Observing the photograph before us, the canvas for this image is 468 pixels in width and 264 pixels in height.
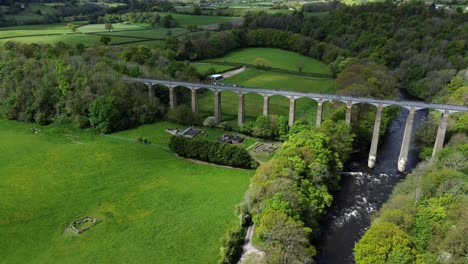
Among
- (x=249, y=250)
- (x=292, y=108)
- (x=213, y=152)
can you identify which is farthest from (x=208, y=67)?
(x=249, y=250)

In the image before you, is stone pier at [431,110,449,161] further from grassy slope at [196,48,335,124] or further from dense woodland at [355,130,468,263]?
grassy slope at [196,48,335,124]

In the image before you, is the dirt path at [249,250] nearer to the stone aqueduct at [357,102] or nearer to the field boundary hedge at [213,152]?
the field boundary hedge at [213,152]

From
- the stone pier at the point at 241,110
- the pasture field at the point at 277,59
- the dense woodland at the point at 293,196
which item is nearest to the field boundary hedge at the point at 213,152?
the dense woodland at the point at 293,196

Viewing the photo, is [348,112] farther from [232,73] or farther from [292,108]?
[232,73]

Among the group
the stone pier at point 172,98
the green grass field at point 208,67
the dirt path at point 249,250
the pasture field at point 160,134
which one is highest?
the stone pier at point 172,98

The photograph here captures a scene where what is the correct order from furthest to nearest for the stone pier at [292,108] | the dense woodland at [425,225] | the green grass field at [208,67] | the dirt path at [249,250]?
the green grass field at [208,67] < the stone pier at [292,108] < the dirt path at [249,250] < the dense woodland at [425,225]

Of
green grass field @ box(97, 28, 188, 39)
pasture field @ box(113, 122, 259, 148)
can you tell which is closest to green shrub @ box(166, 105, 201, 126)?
pasture field @ box(113, 122, 259, 148)

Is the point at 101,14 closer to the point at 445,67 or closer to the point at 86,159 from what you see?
the point at 86,159
